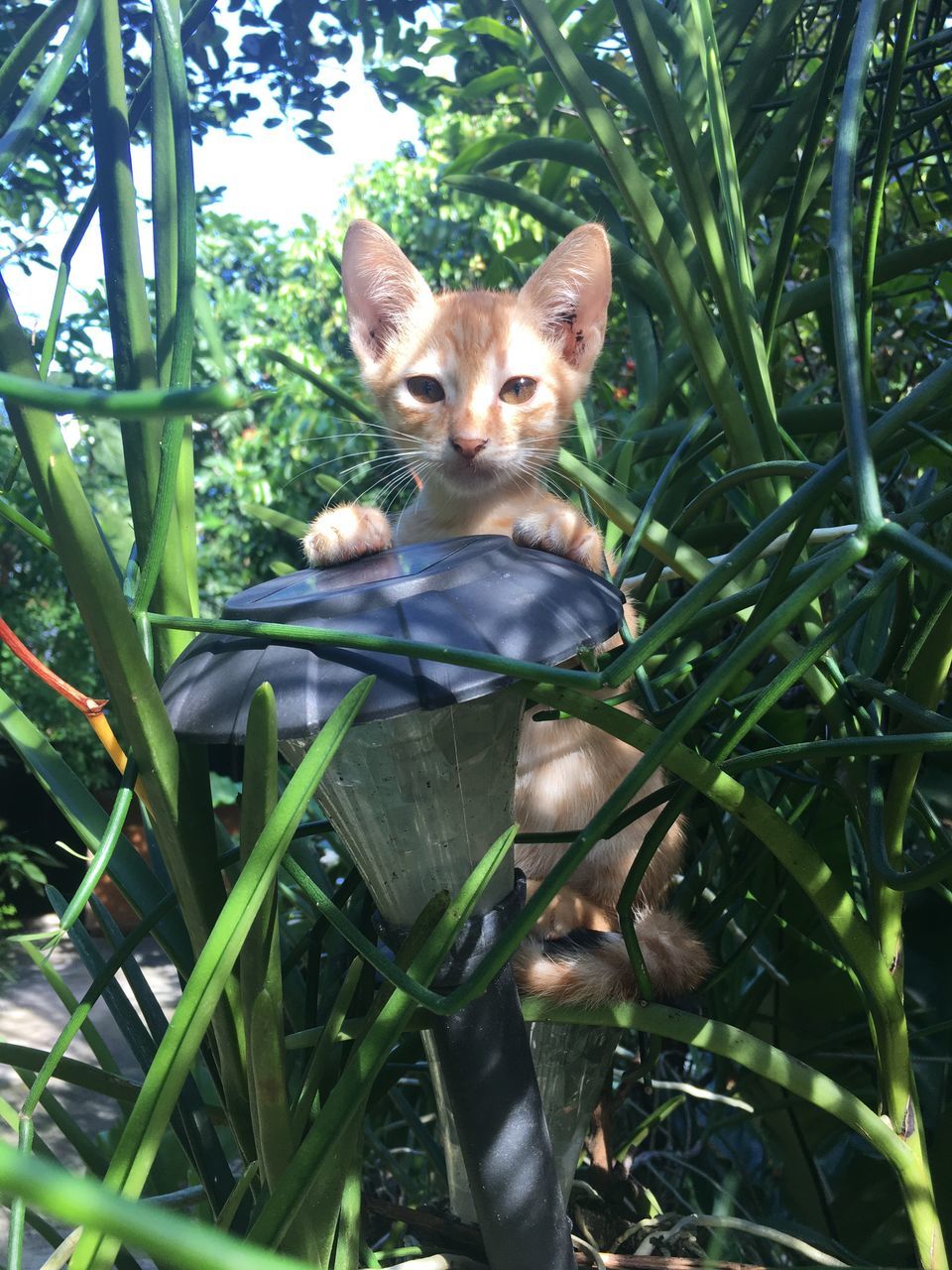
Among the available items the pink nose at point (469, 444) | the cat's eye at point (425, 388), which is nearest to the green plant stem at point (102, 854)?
the pink nose at point (469, 444)

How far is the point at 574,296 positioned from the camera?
78 centimetres

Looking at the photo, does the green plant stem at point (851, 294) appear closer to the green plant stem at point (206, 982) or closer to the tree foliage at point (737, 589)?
the tree foliage at point (737, 589)

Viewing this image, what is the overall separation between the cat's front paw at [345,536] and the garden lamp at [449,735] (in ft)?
0.32

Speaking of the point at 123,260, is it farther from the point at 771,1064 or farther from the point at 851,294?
the point at 771,1064

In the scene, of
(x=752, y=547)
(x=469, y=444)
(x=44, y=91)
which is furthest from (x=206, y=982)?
(x=469, y=444)

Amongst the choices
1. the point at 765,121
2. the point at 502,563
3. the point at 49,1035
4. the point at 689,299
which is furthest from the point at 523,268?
the point at 49,1035

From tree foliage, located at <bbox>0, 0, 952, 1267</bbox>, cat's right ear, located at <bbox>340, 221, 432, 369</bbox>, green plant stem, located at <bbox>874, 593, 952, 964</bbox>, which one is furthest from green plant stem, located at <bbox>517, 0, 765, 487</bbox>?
cat's right ear, located at <bbox>340, 221, 432, 369</bbox>

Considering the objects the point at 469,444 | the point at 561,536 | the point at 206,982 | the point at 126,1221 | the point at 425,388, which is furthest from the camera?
the point at 425,388

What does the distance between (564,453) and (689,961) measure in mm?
→ 288

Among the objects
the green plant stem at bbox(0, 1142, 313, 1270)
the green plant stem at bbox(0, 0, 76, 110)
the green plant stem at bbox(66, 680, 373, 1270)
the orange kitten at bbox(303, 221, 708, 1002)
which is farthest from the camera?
the orange kitten at bbox(303, 221, 708, 1002)

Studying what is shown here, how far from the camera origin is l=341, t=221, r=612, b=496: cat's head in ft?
2.37

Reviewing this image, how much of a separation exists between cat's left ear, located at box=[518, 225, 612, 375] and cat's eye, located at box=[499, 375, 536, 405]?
68mm

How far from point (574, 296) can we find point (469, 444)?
0.18 meters

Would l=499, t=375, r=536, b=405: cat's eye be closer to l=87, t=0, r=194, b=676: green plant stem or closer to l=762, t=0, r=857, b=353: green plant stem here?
l=762, t=0, r=857, b=353: green plant stem
